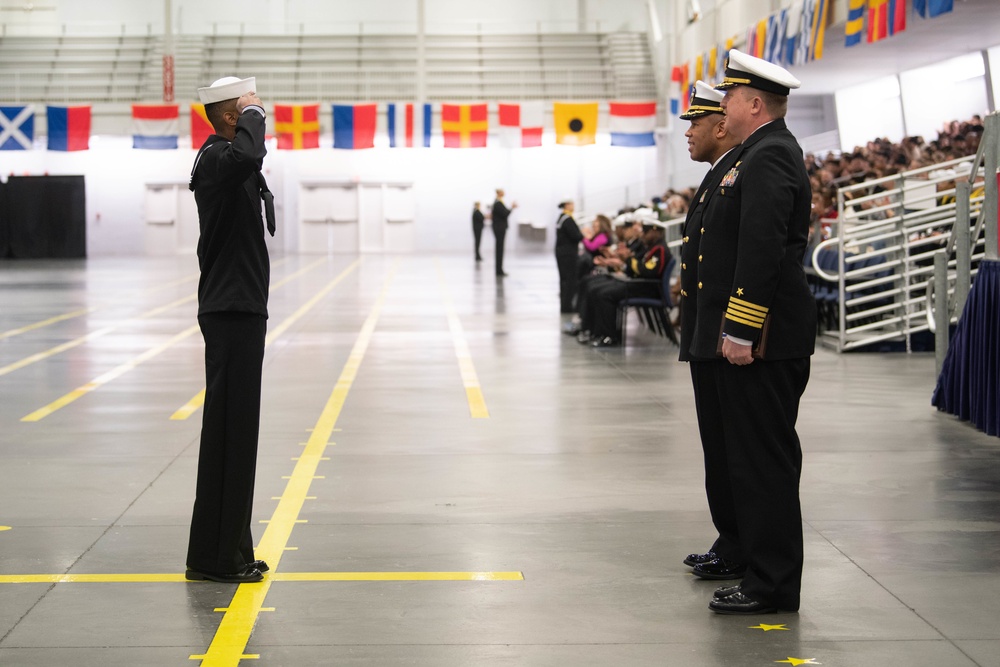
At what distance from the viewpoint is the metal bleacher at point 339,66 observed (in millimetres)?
42719

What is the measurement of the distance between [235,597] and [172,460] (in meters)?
3.12

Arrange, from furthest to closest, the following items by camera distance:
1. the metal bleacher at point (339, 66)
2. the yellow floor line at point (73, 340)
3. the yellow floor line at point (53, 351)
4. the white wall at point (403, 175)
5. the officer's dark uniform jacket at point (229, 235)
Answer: the white wall at point (403, 175), the metal bleacher at point (339, 66), the yellow floor line at point (73, 340), the yellow floor line at point (53, 351), the officer's dark uniform jacket at point (229, 235)

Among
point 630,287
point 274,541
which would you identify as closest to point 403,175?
point 630,287

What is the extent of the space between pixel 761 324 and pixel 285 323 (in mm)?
13749

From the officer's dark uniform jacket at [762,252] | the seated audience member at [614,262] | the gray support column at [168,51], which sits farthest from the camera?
the gray support column at [168,51]

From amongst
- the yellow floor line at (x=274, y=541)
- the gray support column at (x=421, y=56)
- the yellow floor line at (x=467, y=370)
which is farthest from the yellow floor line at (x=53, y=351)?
the gray support column at (x=421, y=56)

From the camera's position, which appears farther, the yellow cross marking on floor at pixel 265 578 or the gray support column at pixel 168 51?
the gray support column at pixel 168 51

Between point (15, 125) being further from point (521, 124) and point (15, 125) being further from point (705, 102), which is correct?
point (705, 102)

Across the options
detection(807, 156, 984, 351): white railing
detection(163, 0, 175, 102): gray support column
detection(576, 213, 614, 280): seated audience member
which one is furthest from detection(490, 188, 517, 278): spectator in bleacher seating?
detection(807, 156, 984, 351): white railing

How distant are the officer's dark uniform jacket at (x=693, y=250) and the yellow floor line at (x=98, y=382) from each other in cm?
602

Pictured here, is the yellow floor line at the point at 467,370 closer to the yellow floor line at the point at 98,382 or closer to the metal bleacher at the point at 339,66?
the yellow floor line at the point at 98,382

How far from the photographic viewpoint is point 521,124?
128ft

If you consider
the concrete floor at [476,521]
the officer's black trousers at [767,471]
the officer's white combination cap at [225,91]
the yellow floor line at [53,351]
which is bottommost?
the concrete floor at [476,521]

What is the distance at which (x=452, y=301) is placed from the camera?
22.3 m
